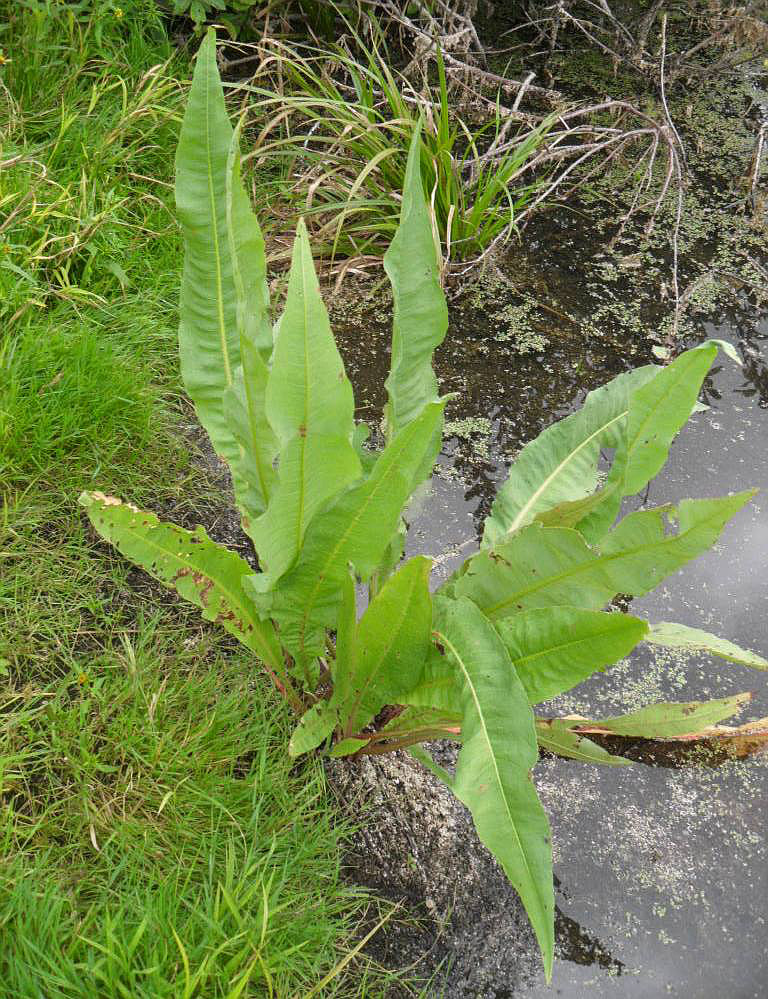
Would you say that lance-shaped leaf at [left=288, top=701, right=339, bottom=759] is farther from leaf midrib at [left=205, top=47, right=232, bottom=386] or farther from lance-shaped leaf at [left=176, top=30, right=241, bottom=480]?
leaf midrib at [left=205, top=47, right=232, bottom=386]

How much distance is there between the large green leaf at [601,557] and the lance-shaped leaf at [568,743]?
8.0 inches

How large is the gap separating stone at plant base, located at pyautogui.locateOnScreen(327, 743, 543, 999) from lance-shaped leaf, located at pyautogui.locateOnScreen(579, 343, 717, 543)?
1.61 feet

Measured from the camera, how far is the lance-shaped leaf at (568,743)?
1349 mm

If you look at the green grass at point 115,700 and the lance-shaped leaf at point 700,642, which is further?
the lance-shaped leaf at point 700,642

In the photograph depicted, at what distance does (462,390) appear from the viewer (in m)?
2.21

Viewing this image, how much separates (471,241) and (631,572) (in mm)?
1503

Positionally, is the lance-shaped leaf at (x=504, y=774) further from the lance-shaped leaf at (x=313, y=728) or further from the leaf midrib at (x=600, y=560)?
the lance-shaped leaf at (x=313, y=728)

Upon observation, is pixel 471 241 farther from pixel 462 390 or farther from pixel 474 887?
pixel 474 887

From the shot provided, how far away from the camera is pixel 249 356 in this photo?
1204 mm

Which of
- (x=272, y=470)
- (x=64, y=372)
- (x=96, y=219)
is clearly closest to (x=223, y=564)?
(x=272, y=470)

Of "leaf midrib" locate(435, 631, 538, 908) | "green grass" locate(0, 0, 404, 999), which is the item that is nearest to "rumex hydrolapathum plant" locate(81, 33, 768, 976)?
"leaf midrib" locate(435, 631, 538, 908)

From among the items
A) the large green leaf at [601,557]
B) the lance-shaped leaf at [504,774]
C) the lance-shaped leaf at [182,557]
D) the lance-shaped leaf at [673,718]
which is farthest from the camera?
the lance-shaped leaf at [673,718]

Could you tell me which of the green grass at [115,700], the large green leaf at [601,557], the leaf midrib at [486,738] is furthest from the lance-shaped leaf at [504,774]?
the green grass at [115,700]

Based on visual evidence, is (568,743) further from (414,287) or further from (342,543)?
(414,287)
